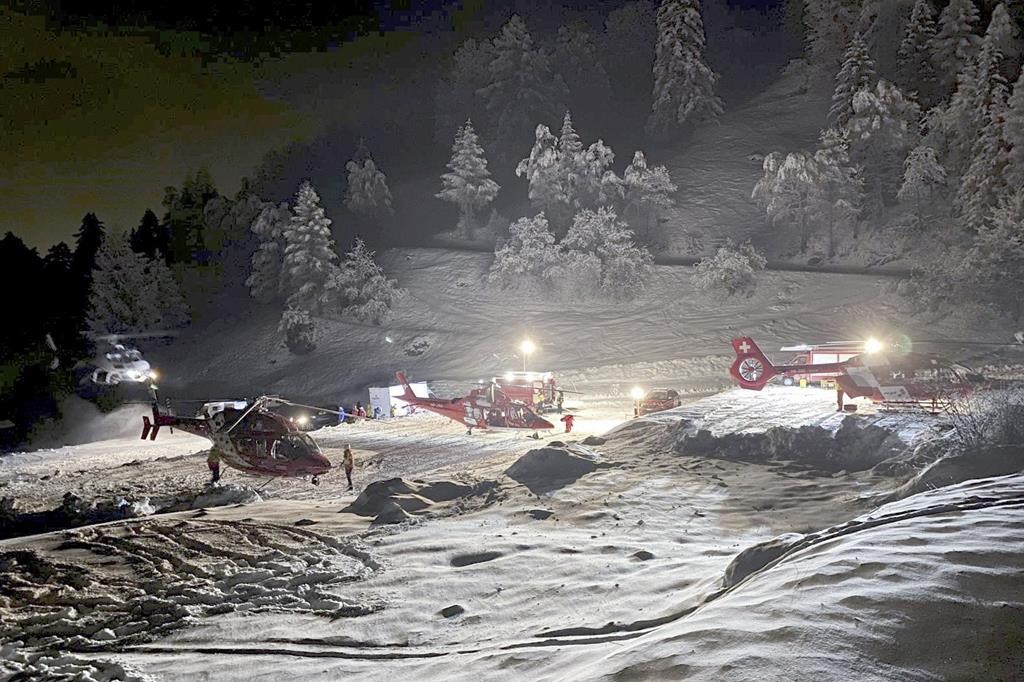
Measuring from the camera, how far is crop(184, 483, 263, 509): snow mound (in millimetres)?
14508

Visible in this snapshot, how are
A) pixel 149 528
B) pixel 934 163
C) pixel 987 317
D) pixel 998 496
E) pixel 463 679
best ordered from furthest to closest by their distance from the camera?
pixel 934 163 < pixel 987 317 < pixel 149 528 < pixel 998 496 < pixel 463 679

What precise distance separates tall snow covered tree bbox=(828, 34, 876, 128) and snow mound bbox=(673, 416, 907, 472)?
35923 millimetres

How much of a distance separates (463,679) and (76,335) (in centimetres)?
5476

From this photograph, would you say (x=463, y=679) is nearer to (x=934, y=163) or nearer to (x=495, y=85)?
(x=934, y=163)

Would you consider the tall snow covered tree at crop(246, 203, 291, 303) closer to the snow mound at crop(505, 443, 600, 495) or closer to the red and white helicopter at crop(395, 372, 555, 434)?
the red and white helicopter at crop(395, 372, 555, 434)

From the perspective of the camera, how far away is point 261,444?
48.6ft

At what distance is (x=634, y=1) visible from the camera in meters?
68.3

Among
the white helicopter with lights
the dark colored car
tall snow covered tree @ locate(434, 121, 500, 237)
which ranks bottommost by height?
the dark colored car

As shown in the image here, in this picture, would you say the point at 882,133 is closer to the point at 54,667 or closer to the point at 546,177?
the point at 546,177

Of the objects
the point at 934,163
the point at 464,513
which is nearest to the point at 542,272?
the point at 934,163

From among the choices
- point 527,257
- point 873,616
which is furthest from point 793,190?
point 873,616

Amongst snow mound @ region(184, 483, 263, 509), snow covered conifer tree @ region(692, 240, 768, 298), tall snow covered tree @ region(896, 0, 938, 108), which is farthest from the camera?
tall snow covered tree @ region(896, 0, 938, 108)

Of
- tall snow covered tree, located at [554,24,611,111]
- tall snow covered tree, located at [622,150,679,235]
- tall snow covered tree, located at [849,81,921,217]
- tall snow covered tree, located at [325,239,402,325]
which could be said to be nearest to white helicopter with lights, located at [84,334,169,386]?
tall snow covered tree, located at [325,239,402,325]

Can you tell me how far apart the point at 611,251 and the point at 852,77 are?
20.1 m
